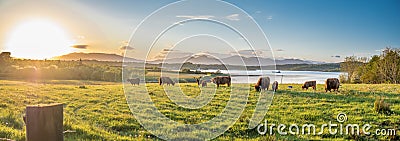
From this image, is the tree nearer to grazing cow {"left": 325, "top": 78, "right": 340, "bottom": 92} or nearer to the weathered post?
grazing cow {"left": 325, "top": 78, "right": 340, "bottom": 92}

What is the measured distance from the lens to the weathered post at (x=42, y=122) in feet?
12.4

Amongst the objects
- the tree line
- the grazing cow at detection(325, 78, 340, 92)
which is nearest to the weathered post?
A: the grazing cow at detection(325, 78, 340, 92)

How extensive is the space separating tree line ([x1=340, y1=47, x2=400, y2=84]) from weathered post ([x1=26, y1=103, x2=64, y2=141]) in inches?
2676

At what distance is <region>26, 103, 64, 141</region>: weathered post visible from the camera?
3781mm

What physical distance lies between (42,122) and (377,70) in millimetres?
74377

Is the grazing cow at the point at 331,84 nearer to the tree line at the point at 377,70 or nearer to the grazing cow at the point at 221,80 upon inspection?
the grazing cow at the point at 221,80

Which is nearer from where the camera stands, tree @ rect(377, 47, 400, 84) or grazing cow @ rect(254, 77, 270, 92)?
grazing cow @ rect(254, 77, 270, 92)

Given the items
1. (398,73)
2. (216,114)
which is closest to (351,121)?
(216,114)

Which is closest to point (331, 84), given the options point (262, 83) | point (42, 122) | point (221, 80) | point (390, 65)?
point (262, 83)

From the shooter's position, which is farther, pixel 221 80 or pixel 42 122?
pixel 221 80

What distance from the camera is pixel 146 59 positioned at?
7.27 m

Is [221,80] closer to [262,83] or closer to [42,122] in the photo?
[262,83]

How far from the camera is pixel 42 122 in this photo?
3.83 m

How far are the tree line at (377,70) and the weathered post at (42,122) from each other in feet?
223
